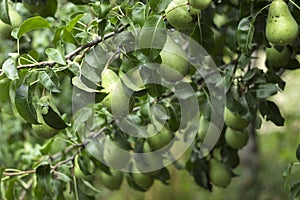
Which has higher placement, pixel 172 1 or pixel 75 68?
pixel 172 1

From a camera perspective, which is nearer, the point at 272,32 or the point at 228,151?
the point at 272,32

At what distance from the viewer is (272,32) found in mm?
1063

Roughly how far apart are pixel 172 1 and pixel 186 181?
2607 millimetres

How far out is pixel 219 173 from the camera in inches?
62.3

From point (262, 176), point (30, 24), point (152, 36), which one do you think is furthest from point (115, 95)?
point (262, 176)

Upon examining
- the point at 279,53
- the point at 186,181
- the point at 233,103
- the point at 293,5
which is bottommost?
the point at 186,181

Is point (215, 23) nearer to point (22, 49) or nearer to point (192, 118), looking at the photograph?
point (192, 118)

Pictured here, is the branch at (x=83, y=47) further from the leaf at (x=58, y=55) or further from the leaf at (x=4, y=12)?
the leaf at (x=4, y=12)

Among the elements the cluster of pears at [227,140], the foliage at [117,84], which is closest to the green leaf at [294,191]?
the foliage at [117,84]

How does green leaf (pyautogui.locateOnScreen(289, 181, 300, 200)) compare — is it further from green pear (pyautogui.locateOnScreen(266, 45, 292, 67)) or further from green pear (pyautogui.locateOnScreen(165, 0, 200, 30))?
green pear (pyautogui.locateOnScreen(165, 0, 200, 30))

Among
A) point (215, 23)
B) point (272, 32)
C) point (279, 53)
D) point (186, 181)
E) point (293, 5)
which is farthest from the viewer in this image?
point (186, 181)

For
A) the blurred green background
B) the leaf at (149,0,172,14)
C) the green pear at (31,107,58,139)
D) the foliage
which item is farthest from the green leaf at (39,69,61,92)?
the blurred green background

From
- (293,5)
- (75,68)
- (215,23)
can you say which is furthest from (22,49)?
(293,5)

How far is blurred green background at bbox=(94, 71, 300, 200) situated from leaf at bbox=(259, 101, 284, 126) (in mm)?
1527
